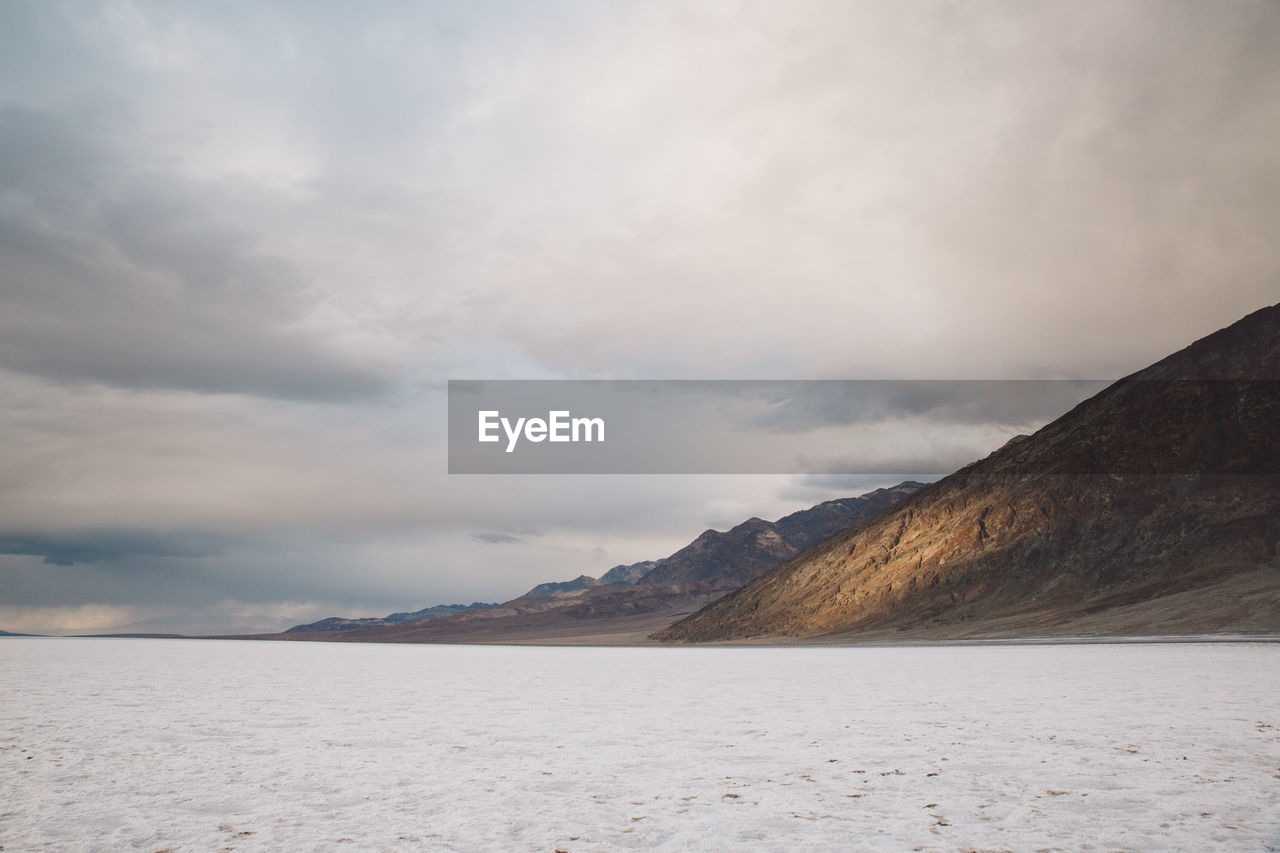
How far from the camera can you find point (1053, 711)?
563 inches

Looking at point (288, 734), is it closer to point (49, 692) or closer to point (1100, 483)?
point (49, 692)

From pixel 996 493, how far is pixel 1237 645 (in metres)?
62.5

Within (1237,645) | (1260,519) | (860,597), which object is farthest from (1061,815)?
(860,597)

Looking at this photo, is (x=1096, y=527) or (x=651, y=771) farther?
(x=1096, y=527)

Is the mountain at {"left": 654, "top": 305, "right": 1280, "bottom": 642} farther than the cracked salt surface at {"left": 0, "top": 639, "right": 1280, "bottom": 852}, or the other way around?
the mountain at {"left": 654, "top": 305, "right": 1280, "bottom": 642}

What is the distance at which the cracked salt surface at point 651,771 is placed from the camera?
673 centimetres

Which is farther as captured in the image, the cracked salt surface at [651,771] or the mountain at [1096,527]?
the mountain at [1096,527]

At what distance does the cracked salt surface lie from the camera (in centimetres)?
673

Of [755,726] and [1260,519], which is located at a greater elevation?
[1260,519]

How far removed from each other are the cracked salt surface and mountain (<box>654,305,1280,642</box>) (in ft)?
187

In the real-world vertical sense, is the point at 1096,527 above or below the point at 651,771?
above

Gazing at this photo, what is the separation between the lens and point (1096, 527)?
3388 inches

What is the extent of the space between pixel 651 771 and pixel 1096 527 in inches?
3619

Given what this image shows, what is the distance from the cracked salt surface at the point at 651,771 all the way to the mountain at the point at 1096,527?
56.8 m
